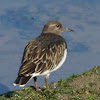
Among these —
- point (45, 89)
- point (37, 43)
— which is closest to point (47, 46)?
point (37, 43)

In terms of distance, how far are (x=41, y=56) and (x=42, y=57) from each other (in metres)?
0.04

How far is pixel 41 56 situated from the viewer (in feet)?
36.9

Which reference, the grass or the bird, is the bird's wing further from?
the grass

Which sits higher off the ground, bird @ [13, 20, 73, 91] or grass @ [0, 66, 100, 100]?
bird @ [13, 20, 73, 91]

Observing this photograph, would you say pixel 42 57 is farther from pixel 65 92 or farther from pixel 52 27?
pixel 52 27

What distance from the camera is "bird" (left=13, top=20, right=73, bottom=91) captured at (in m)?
10.7

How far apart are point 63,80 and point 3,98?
248 centimetres

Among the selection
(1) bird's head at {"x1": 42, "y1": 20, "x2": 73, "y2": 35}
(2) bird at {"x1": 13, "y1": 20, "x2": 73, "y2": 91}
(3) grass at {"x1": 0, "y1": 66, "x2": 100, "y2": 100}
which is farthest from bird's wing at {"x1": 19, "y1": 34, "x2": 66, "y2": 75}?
(1) bird's head at {"x1": 42, "y1": 20, "x2": 73, "y2": 35}

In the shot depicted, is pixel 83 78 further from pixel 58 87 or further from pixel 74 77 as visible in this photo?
pixel 58 87

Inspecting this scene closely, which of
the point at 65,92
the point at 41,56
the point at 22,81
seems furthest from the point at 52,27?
the point at 22,81

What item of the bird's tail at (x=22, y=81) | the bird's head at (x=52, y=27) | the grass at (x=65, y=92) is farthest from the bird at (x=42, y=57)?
the bird's head at (x=52, y=27)

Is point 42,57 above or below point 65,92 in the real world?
above

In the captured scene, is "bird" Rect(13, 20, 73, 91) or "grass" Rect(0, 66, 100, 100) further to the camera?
"grass" Rect(0, 66, 100, 100)

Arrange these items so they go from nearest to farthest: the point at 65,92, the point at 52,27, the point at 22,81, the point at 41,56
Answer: the point at 22,81, the point at 41,56, the point at 65,92, the point at 52,27
